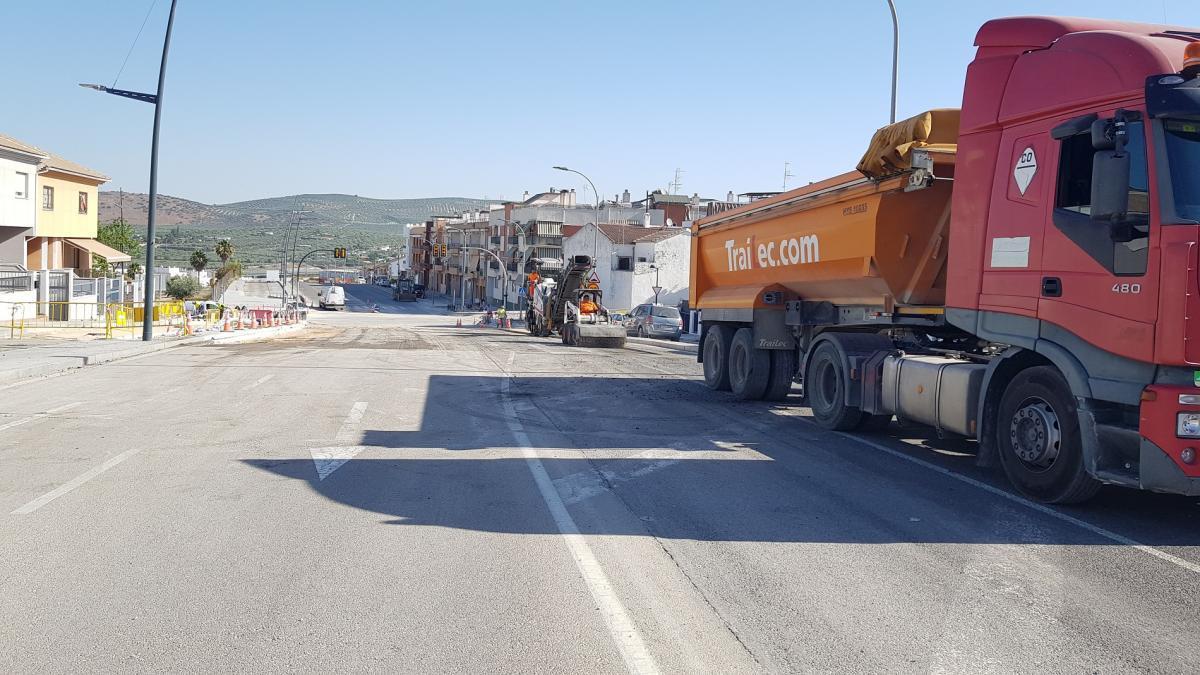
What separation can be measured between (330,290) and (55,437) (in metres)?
74.3

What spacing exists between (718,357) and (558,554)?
11.1 m

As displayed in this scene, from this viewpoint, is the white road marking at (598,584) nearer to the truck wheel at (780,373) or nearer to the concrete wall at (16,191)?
the truck wheel at (780,373)

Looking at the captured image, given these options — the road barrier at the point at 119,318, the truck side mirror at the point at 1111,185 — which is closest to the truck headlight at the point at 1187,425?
the truck side mirror at the point at 1111,185

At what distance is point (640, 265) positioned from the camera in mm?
73188

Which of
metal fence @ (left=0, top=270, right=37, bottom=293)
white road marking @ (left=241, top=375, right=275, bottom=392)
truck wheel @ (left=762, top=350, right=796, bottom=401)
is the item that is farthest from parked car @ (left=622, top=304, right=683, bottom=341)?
truck wheel @ (left=762, top=350, right=796, bottom=401)

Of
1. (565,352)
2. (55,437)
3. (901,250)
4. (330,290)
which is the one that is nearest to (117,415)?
(55,437)

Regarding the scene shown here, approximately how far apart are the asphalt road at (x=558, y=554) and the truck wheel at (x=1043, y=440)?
20 centimetres

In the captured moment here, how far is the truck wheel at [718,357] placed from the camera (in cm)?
1712

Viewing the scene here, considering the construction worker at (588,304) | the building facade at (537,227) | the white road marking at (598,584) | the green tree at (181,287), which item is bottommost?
the white road marking at (598,584)

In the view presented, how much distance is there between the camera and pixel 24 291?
37.8 m

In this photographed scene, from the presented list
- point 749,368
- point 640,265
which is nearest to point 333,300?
point 640,265

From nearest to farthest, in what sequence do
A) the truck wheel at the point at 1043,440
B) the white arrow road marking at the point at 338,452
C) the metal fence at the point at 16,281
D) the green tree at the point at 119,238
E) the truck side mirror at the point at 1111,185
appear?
1. the truck side mirror at the point at 1111,185
2. the truck wheel at the point at 1043,440
3. the white arrow road marking at the point at 338,452
4. the metal fence at the point at 16,281
5. the green tree at the point at 119,238

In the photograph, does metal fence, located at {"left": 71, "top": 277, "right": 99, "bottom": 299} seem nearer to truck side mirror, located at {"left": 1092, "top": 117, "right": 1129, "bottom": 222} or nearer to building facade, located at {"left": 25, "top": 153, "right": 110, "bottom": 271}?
building facade, located at {"left": 25, "top": 153, "right": 110, "bottom": 271}

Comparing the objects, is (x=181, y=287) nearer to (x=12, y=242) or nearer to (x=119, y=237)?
(x=119, y=237)
